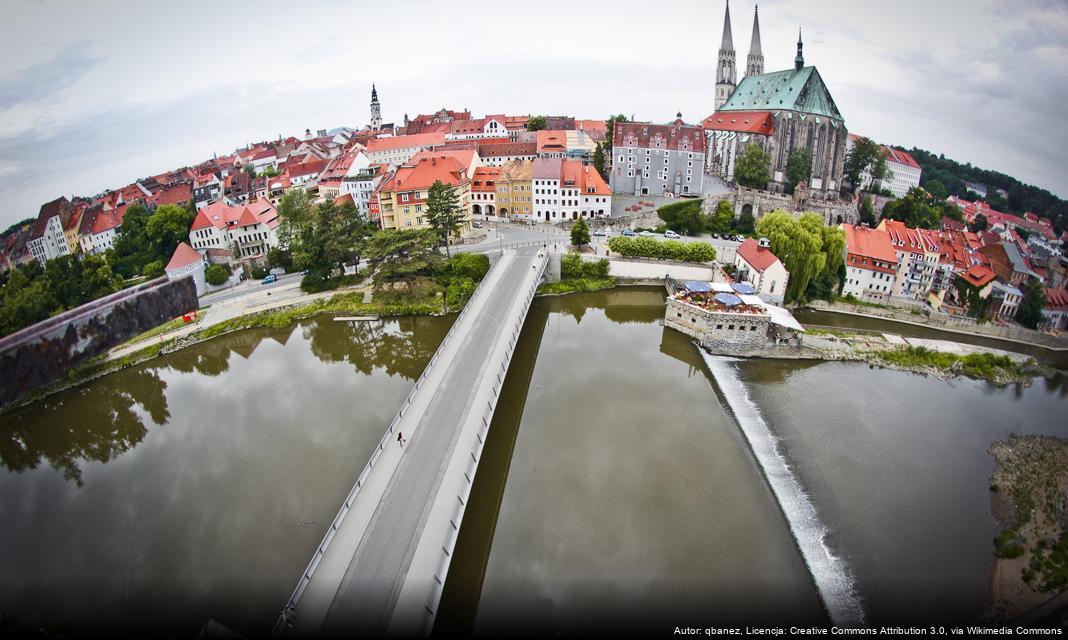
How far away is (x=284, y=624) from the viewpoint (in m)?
10.8

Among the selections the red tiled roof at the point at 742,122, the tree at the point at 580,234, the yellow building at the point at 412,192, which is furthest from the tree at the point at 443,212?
the red tiled roof at the point at 742,122

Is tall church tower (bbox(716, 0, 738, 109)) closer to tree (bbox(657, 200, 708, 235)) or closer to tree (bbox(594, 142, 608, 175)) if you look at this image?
tree (bbox(594, 142, 608, 175))

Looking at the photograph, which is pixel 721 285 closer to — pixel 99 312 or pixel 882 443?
pixel 882 443

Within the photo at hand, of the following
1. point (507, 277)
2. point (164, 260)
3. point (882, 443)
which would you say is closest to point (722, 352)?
point (882, 443)

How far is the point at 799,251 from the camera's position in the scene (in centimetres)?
3284

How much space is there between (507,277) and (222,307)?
788 inches

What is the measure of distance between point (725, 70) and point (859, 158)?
968 inches

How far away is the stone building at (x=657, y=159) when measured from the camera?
51.4m

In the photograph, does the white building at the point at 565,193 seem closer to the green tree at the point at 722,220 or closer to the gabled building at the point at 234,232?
the green tree at the point at 722,220

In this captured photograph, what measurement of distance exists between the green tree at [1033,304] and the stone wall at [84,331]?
180ft

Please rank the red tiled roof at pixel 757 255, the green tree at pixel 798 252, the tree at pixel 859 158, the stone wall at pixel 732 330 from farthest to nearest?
the tree at pixel 859 158 → the green tree at pixel 798 252 → the red tiled roof at pixel 757 255 → the stone wall at pixel 732 330

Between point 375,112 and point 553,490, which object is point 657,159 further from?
point 375,112

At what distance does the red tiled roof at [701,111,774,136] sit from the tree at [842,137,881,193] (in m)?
9.85

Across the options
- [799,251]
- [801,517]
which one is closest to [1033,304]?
[799,251]
